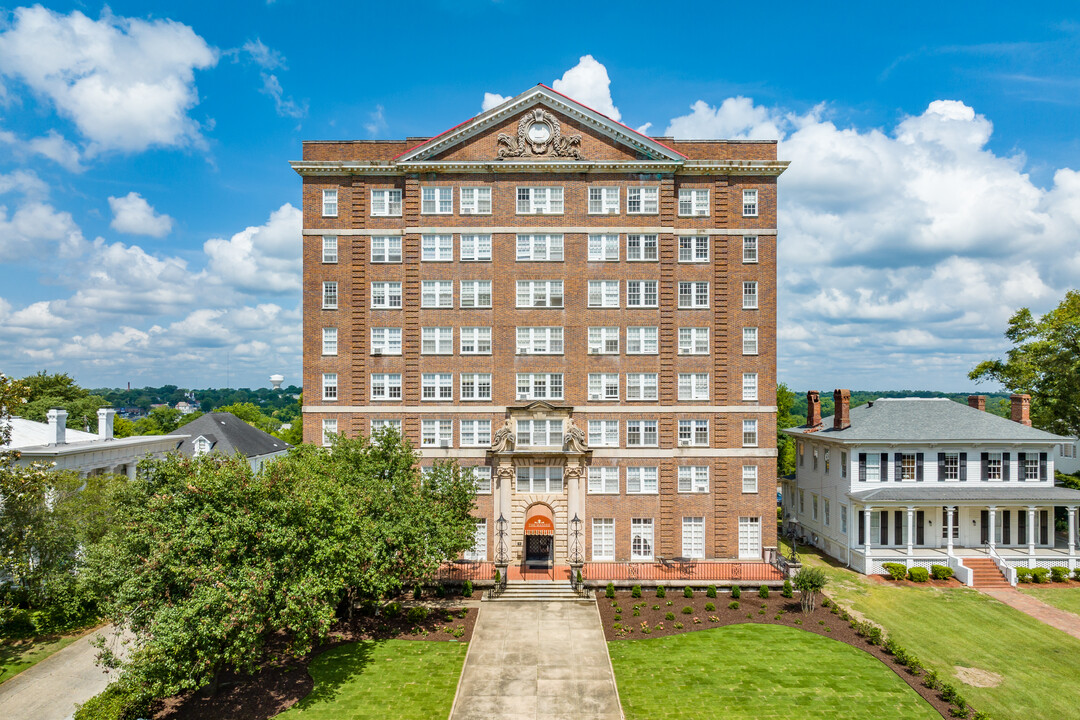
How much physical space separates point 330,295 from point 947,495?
141ft

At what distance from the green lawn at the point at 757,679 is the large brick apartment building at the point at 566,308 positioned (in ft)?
33.3

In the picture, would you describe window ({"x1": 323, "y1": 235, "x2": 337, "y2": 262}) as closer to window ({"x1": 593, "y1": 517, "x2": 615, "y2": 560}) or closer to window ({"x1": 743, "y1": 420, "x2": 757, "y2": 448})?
window ({"x1": 593, "y1": 517, "x2": 615, "y2": 560})

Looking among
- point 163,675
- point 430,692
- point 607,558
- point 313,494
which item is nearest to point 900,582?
point 607,558

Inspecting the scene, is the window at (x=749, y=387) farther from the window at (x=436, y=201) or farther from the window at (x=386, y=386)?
the window at (x=386, y=386)

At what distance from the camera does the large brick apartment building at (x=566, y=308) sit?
1394 inches

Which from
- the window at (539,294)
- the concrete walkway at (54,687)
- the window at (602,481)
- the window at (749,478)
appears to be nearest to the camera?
the concrete walkway at (54,687)

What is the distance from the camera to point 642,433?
35.6 meters

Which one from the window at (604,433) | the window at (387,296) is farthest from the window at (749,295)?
the window at (387,296)

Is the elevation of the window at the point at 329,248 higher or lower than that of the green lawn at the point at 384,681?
higher

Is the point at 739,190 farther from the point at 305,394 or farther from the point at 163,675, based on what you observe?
the point at 163,675

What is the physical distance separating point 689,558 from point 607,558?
5.35m

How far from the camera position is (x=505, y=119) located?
117 ft

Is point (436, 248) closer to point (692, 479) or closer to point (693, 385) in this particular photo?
point (693, 385)

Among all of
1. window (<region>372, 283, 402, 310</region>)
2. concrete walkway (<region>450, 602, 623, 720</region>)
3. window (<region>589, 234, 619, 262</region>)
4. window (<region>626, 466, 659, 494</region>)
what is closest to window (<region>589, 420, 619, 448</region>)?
window (<region>626, 466, 659, 494</region>)
